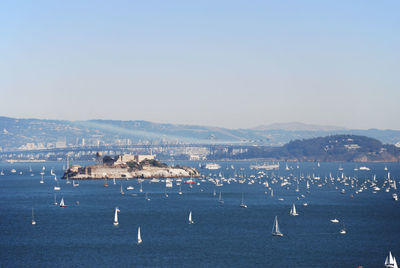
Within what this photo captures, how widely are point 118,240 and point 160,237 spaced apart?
3.66 metres

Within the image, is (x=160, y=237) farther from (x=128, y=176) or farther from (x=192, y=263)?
(x=128, y=176)

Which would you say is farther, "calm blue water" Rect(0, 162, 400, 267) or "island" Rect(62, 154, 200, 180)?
"island" Rect(62, 154, 200, 180)

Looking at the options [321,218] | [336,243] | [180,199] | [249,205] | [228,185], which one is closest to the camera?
[336,243]

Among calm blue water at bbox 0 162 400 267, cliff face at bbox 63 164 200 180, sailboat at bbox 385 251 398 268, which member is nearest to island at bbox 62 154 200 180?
cliff face at bbox 63 164 200 180

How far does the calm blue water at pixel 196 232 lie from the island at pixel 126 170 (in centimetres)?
3998

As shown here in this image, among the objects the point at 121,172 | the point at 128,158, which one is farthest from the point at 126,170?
the point at 128,158

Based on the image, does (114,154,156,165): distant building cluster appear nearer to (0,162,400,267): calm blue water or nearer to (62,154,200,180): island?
(62,154,200,180): island

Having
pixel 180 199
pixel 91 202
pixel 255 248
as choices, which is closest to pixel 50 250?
pixel 255 248

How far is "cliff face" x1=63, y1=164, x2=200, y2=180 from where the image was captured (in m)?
143

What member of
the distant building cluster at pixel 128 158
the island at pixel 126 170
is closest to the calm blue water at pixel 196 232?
the island at pixel 126 170

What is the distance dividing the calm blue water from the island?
3998cm

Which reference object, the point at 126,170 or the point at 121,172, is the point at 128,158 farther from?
the point at 121,172

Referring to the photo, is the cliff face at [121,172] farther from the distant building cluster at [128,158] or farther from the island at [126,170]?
the distant building cluster at [128,158]

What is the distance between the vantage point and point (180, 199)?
96.6 m
